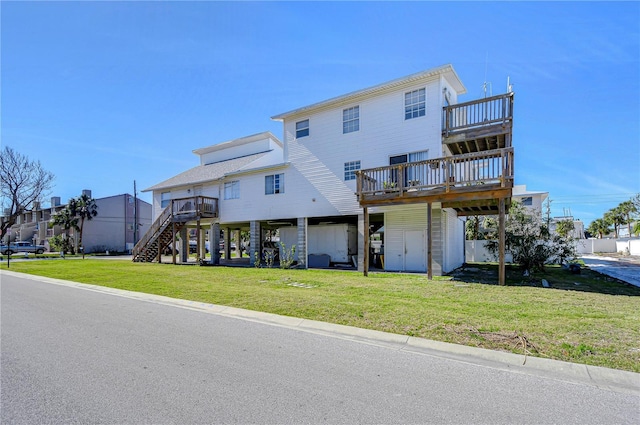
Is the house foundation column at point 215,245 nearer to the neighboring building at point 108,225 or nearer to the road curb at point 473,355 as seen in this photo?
the road curb at point 473,355

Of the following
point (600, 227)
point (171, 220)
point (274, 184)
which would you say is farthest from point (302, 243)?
point (600, 227)

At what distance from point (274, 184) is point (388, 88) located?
28.7 feet

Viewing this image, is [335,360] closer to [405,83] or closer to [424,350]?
[424,350]

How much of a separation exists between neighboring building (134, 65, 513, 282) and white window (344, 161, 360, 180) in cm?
5

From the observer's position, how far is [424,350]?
521 centimetres

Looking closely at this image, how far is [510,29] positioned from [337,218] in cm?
1288

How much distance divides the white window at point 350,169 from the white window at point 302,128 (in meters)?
3.35

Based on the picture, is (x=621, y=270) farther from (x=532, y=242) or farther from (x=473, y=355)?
(x=473, y=355)

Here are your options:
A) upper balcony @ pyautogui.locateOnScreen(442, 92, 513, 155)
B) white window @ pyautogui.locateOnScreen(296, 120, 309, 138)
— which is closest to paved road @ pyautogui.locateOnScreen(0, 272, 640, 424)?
upper balcony @ pyautogui.locateOnScreen(442, 92, 513, 155)

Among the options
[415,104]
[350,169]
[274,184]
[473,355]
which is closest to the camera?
[473,355]

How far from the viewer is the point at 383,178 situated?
49.3 feet

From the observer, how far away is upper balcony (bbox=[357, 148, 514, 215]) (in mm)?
11641

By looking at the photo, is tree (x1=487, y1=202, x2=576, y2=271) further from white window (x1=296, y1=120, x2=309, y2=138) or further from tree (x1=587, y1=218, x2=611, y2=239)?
tree (x1=587, y1=218, x2=611, y2=239)

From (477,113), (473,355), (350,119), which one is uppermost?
(350,119)
